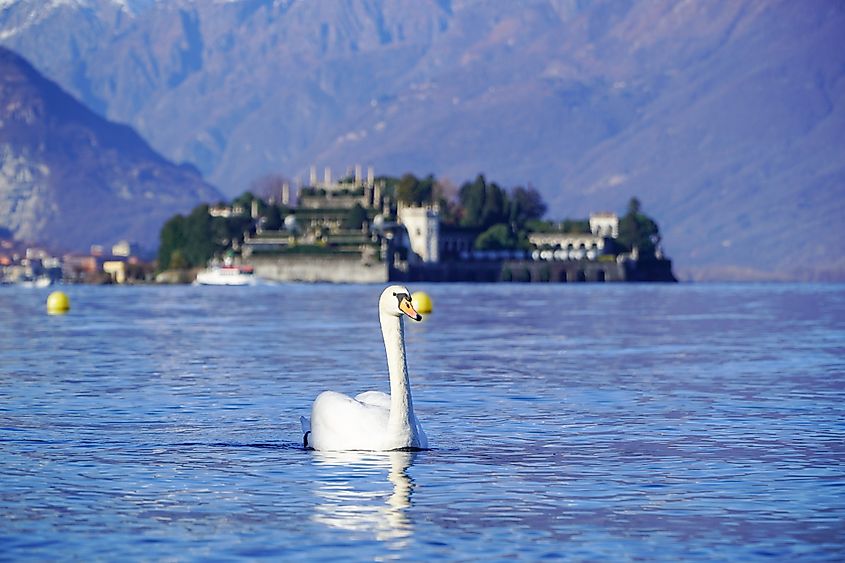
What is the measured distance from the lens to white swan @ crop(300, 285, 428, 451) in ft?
118

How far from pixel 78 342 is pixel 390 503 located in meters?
51.7

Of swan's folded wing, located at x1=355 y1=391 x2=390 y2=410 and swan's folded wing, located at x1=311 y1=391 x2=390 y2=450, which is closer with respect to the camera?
swan's folded wing, located at x1=311 y1=391 x2=390 y2=450

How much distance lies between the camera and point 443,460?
3719cm

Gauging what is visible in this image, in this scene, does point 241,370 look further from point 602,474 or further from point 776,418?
point 602,474

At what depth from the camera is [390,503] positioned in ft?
105

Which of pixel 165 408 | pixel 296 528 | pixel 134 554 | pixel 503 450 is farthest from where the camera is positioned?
pixel 165 408

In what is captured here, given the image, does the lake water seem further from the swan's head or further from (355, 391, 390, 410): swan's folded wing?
the swan's head

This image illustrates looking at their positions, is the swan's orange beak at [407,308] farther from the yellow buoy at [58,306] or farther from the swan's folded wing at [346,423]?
the yellow buoy at [58,306]

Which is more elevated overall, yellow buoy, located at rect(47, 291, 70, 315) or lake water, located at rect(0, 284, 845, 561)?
yellow buoy, located at rect(47, 291, 70, 315)

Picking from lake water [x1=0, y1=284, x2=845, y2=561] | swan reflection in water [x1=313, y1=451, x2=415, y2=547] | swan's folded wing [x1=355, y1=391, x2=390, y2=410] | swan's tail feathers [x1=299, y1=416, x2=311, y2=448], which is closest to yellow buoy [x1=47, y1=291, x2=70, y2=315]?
lake water [x1=0, y1=284, x2=845, y2=561]

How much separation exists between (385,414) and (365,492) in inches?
166

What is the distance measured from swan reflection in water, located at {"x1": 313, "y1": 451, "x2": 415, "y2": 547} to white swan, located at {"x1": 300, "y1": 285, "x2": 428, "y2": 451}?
0.23m

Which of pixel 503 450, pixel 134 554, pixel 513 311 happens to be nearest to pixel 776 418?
pixel 503 450

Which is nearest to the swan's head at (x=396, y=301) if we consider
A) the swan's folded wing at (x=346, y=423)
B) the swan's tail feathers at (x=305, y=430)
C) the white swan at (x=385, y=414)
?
the white swan at (x=385, y=414)
